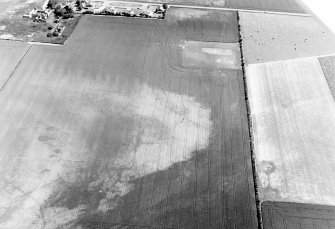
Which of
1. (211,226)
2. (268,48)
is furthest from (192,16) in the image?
(211,226)

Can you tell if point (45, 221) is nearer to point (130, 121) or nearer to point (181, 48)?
point (130, 121)

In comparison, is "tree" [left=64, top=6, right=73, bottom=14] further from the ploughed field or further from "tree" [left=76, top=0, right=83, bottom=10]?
the ploughed field

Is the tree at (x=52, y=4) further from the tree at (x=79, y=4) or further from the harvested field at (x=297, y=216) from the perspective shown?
the harvested field at (x=297, y=216)

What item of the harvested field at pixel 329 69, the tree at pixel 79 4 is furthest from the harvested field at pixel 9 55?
the harvested field at pixel 329 69

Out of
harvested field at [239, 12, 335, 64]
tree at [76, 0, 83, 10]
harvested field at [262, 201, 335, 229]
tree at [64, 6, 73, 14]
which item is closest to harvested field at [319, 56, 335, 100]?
harvested field at [239, 12, 335, 64]

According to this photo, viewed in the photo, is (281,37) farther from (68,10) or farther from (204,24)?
(68,10)

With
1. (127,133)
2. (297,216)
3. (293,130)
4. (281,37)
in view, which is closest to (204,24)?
(281,37)
